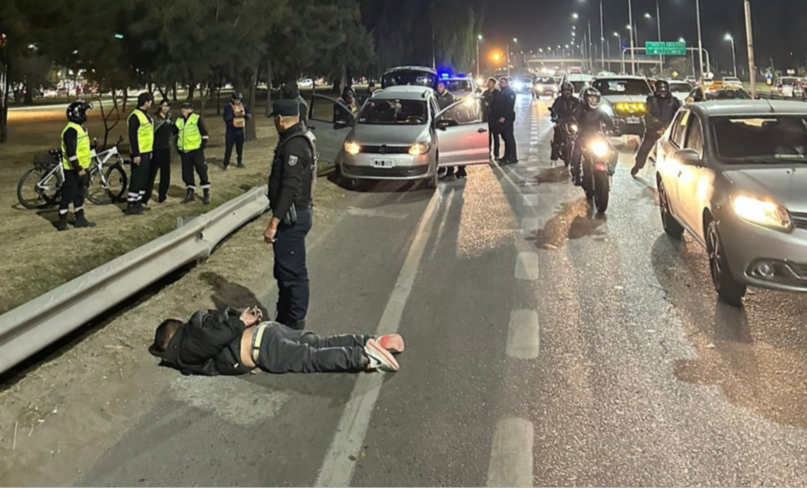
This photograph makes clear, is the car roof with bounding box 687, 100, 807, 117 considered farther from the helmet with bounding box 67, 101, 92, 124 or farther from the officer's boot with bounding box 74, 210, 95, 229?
the officer's boot with bounding box 74, 210, 95, 229

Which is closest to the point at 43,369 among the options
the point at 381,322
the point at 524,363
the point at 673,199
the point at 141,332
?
the point at 141,332

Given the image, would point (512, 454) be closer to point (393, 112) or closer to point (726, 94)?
point (393, 112)

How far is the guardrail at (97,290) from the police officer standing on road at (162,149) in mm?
3510

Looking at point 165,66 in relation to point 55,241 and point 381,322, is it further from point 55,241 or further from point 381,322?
point 381,322

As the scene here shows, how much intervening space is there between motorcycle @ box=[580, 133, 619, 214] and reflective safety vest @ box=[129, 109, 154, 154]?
6529 mm

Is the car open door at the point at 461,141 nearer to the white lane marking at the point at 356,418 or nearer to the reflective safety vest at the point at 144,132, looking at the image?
the reflective safety vest at the point at 144,132

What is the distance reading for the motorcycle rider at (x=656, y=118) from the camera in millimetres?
14156

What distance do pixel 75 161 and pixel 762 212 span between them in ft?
26.7

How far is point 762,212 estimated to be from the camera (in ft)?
19.1

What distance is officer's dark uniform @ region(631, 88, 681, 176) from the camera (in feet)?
46.4

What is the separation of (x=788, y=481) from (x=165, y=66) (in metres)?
16.7

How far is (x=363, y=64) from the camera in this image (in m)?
49.6

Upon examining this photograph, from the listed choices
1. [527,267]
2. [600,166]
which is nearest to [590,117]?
[600,166]

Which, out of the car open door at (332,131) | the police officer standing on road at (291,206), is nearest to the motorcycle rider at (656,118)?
the car open door at (332,131)
